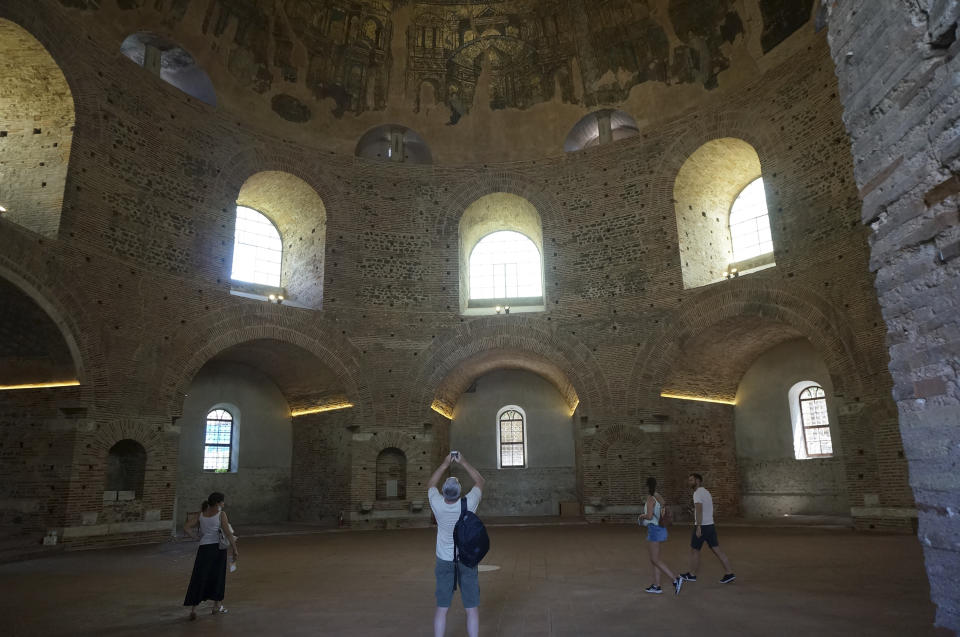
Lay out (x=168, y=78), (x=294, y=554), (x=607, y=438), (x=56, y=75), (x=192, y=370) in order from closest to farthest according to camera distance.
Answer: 1. (x=294, y=554)
2. (x=56, y=75)
3. (x=192, y=370)
4. (x=607, y=438)
5. (x=168, y=78)

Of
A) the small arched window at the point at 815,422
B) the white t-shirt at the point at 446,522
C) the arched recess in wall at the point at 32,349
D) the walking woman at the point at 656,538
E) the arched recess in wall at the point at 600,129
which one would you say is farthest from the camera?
the arched recess in wall at the point at 600,129

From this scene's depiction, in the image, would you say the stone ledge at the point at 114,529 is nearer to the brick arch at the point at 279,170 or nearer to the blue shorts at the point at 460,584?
the brick arch at the point at 279,170

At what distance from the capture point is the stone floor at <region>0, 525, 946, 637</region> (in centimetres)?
614

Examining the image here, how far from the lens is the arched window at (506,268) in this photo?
2128 cm

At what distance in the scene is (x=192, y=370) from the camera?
15.9 meters

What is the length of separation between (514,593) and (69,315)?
37.4ft

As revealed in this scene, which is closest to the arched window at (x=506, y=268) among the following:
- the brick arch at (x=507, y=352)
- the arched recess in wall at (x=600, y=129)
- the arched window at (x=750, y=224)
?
the brick arch at (x=507, y=352)

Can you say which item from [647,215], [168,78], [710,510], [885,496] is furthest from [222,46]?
[885,496]

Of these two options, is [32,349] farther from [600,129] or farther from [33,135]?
[600,129]

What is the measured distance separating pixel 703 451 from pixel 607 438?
3.09 meters

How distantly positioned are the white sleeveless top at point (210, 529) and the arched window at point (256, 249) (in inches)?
522

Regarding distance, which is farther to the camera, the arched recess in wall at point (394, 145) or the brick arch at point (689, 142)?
the arched recess in wall at point (394, 145)

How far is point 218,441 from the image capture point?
19.7 metres

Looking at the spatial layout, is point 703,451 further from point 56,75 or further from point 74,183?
point 56,75
